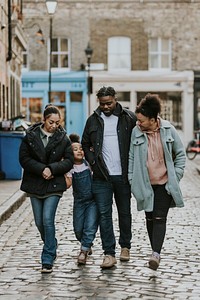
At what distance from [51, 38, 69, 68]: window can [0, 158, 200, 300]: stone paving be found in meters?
32.5

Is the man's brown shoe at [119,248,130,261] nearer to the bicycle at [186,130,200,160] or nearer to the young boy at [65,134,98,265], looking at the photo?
the young boy at [65,134,98,265]

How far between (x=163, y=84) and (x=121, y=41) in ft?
10.7

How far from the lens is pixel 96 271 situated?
876 centimetres

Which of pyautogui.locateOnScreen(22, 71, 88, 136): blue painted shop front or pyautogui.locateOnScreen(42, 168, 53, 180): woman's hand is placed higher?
pyautogui.locateOnScreen(22, 71, 88, 136): blue painted shop front

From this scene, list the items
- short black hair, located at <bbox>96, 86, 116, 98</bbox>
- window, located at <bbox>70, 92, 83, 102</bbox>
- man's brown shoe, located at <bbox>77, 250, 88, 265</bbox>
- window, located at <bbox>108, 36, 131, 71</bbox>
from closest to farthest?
short black hair, located at <bbox>96, 86, 116, 98</bbox>
man's brown shoe, located at <bbox>77, 250, 88, 265</bbox>
window, located at <bbox>108, 36, 131, 71</bbox>
window, located at <bbox>70, 92, 83, 102</bbox>

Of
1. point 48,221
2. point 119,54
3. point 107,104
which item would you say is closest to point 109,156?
point 107,104

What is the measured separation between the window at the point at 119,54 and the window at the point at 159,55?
120 centimetres

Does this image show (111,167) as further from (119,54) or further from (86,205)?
(119,54)

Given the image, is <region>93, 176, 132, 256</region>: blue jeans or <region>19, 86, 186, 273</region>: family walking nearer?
<region>19, 86, 186, 273</region>: family walking

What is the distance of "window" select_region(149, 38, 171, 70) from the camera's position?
44875mm

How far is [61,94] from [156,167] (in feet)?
120

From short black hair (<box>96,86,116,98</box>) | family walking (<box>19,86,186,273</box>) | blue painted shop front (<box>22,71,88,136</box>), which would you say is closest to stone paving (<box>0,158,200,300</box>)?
family walking (<box>19,86,186,273</box>)

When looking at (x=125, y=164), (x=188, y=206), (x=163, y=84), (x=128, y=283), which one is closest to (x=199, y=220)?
(x=188, y=206)

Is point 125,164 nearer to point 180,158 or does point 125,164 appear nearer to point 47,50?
point 180,158
